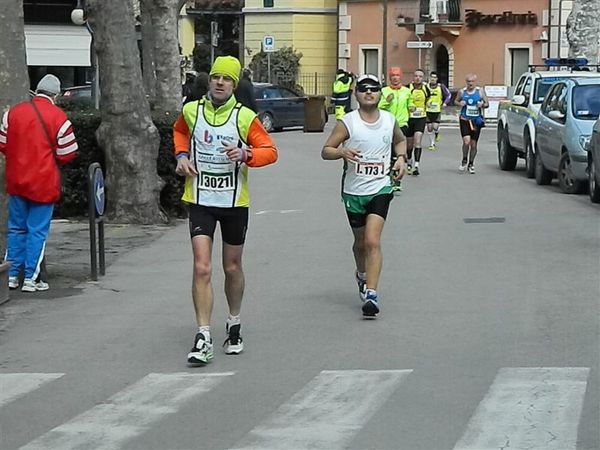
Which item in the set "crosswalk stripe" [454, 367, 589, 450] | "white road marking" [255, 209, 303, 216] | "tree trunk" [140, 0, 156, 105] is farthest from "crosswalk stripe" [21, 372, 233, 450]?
"tree trunk" [140, 0, 156, 105]

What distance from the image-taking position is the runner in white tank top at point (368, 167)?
412 inches

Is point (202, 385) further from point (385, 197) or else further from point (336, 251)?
point (336, 251)

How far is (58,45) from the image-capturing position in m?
47.8

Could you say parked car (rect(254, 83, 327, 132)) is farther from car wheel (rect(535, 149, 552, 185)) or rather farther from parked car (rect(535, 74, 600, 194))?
car wheel (rect(535, 149, 552, 185))

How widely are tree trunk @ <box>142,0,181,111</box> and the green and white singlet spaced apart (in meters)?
16.6

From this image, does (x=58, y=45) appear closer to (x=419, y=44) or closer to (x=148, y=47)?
(x=419, y=44)

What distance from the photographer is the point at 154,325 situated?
10.3 m

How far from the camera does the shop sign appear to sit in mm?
56469

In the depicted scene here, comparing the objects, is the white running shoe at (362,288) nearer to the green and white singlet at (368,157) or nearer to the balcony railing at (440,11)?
the green and white singlet at (368,157)

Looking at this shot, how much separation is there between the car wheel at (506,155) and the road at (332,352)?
31.3 feet

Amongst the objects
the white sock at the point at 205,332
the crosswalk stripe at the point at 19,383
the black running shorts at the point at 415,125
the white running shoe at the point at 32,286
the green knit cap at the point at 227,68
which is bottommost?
the white running shoe at the point at 32,286

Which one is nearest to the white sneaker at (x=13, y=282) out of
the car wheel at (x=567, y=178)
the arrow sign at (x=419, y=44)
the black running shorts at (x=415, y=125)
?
the car wheel at (x=567, y=178)

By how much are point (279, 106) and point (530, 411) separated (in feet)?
114

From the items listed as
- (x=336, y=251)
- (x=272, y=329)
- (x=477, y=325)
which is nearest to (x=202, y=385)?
(x=272, y=329)
